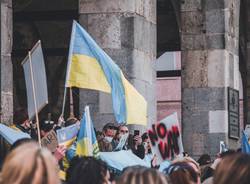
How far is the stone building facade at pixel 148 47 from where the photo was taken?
48.0ft

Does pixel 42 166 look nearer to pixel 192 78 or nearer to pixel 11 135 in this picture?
pixel 11 135

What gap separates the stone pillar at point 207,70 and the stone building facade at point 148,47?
0.06 feet

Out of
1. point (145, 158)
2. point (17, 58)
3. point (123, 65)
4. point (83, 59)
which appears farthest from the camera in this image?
point (17, 58)

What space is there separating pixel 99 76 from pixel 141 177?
237 inches

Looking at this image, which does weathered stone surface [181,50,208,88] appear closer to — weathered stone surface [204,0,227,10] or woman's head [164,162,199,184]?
weathered stone surface [204,0,227,10]

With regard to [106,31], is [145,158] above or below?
below

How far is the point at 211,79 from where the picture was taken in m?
19.0

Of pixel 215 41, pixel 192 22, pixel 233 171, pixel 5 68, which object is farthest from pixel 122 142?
pixel 192 22

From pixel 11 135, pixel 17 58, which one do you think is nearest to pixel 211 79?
pixel 17 58

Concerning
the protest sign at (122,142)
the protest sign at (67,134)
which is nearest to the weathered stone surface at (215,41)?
the protest sign at (122,142)

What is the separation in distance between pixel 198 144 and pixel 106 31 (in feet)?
16.2

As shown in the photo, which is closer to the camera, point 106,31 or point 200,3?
point 106,31

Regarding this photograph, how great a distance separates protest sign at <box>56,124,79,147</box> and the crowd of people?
78 mm

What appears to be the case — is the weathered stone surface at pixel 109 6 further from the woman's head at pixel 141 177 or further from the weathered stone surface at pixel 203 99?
the woman's head at pixel 141 177
